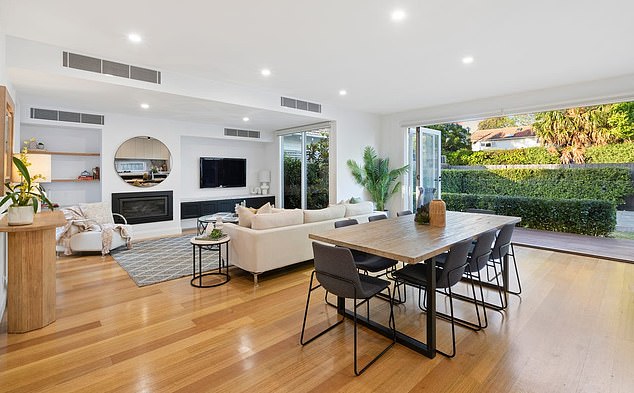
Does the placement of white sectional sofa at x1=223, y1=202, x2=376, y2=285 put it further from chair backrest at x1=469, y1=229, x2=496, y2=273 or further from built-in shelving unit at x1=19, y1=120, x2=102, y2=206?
built-in shelving unit at x1=19, y1=120, x2=102, y2=206

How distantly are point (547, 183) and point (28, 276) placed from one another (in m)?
9.13

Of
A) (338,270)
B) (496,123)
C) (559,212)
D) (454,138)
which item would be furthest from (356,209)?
(496,123)

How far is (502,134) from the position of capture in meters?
10.4

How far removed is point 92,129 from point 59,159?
82cm

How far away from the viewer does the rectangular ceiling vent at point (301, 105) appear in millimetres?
5867

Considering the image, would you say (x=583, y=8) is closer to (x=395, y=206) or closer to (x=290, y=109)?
(x=290, y=109)

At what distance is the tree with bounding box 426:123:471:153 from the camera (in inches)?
397

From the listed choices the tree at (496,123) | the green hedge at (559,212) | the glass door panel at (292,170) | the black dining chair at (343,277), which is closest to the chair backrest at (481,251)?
the black dining chair at (343,277)

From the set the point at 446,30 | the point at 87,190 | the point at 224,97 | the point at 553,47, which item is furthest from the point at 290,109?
the point at 87,190

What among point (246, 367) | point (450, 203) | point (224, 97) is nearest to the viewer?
point (246, 367)

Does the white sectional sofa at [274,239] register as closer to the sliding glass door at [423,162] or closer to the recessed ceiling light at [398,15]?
the recessed ceiling light at [398,15]

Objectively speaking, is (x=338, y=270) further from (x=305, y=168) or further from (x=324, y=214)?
(x=305, y=168)

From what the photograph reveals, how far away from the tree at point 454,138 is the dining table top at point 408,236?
7034 mm

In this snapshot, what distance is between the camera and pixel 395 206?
7465mm
